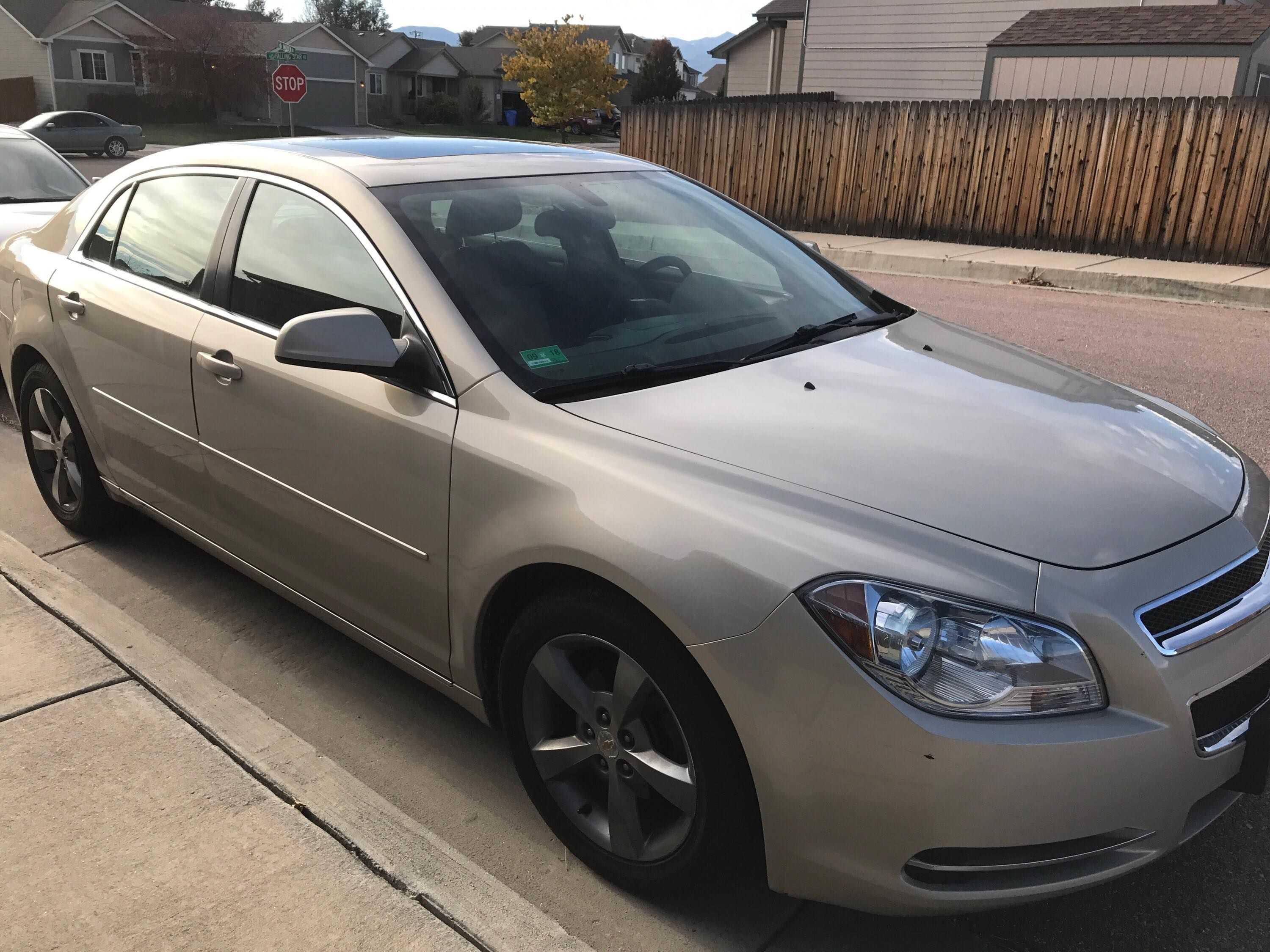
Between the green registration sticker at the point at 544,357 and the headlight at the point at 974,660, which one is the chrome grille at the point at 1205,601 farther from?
the green registration sticker at the point at 544,357

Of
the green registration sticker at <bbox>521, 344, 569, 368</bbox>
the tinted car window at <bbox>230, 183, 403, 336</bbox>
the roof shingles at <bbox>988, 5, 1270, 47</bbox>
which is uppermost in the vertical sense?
the roof shingles at <bbox>988, 5, 1270, 47</bbox>

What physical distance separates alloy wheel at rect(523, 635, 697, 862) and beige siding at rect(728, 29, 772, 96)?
38.6 meters

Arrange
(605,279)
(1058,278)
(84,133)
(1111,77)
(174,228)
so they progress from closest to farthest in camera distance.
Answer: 1. (605,279)
2. (174,228)
3. (1058,278)
4. (1111,77)
5. (84,133)

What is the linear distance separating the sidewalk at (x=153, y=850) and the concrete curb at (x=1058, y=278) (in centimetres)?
982

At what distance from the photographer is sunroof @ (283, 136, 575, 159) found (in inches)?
134

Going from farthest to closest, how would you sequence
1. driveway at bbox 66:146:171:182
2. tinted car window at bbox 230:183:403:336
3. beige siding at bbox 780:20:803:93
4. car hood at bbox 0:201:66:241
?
beige siding at bbox 780:20:803:93 < driveway at bbox 66:146:171:182 < car hood at bbox 0:201:66:241 < tinted car window at bbox 230:183:403:336

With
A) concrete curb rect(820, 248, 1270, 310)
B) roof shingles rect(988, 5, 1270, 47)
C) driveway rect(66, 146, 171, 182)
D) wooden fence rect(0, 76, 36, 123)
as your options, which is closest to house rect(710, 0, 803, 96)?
roof shingles rect(988, 5, 1270, 47)

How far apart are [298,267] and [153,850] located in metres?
1.65

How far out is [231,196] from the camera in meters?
3.49

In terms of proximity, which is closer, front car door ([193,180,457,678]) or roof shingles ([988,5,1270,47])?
front car door ([193,180,457,678])

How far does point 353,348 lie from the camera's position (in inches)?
105

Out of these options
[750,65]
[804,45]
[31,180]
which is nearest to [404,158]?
[31,180]

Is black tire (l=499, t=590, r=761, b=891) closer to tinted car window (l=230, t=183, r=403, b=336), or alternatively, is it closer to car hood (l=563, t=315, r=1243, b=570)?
car hood (l=563, t=315, r=1243, b=570)

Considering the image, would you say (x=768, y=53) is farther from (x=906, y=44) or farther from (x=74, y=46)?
(x=74, y=46)
